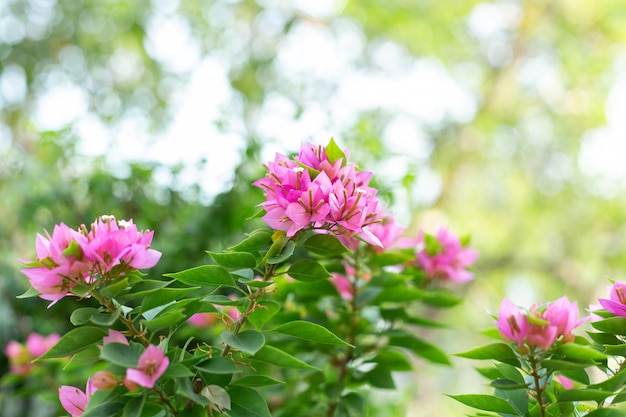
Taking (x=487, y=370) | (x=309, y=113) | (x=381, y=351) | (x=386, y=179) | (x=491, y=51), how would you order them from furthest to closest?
(x=491, y=51), (x=309, y=113), (x=386, y=179), (x=381, y=351), (x=487, y=370)

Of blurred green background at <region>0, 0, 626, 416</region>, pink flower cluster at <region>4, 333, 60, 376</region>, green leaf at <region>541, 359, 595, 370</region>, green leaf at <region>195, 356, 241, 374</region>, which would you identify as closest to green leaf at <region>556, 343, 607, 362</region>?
green leaf at <region>541, 359, 595, 370</region>

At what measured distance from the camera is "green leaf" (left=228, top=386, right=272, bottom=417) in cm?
56

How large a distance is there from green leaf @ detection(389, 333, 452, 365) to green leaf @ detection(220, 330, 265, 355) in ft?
1.49

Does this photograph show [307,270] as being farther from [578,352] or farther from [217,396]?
[578,352]

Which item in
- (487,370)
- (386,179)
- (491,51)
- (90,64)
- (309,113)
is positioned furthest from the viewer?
(491,51)

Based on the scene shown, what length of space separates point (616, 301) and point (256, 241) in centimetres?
37

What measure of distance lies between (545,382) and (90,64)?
15.6 ft

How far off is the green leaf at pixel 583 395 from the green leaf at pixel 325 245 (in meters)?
0.25

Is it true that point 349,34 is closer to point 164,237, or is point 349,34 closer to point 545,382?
point 164,237

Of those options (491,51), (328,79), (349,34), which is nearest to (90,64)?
(328,79)

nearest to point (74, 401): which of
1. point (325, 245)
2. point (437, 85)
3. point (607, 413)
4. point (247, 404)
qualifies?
point (247, 404)

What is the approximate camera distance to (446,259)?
3.45 ft

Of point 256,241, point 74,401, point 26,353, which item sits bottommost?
point 26,353

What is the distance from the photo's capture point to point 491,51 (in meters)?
5.27
